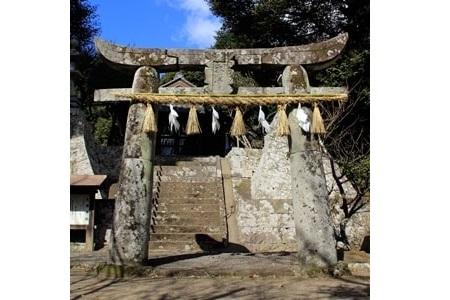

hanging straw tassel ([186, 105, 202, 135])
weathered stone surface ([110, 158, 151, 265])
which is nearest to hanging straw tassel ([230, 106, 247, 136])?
hanging straw tassel ([186, 105, 202, 135])

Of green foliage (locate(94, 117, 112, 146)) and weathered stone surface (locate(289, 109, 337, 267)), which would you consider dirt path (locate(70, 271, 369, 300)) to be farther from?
green foliage (locate(94, 117, 112, 146))

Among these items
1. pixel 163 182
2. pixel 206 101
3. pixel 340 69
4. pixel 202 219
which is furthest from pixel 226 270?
pixel 340 69

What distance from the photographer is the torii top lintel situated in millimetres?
8180

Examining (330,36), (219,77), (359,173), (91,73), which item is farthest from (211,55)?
(91,73)

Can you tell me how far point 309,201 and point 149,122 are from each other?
2.82 metres

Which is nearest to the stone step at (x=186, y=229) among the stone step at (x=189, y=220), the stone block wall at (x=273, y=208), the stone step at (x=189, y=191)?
the stone step at (x=189, y=220)

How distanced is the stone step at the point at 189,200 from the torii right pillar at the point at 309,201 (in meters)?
6.89

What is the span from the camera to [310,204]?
299 inches

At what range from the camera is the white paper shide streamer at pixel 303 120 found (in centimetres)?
770

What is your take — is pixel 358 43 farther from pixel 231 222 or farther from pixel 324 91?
pixel 324 91

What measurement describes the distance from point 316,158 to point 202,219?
6302 millimetres

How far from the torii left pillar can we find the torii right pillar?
93.3 inches

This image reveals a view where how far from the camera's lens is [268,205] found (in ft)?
45.8

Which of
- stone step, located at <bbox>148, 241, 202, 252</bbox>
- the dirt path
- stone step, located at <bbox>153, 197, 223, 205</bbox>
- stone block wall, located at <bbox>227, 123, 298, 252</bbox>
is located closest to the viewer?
the dirt path
